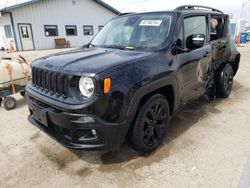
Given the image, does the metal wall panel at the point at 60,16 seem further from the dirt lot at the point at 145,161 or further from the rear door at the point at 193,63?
the rear door at the point at 193,63

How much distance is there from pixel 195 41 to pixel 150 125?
4.49 feet


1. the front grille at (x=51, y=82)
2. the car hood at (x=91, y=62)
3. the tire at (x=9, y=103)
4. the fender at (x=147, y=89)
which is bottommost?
the tire at (x=9, y=103)

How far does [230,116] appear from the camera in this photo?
4207 mm

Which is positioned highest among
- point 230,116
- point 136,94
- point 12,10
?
point 12,10

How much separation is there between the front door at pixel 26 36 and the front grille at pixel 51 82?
18725mm

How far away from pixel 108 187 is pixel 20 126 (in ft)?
8.00

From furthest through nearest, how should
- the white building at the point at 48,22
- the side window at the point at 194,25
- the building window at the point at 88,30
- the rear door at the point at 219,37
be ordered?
the building window at the point at 88,30, the white building at the point at 48,22, the rear door at the point at 219,37, the side window at the point at 194,25

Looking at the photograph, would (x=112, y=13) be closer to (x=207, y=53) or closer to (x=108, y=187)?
(x=207, y=53)

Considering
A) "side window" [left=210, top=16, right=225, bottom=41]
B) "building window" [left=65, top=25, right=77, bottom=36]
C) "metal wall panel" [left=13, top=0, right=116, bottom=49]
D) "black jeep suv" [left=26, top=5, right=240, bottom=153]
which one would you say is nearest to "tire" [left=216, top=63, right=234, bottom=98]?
"side window" [left=210, top=16, right=225, bottom=41]

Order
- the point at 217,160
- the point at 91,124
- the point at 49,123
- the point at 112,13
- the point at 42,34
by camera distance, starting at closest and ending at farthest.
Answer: the point at 91,124 → the point at 49,123 → the point at 217,160 → the point at 42,34 → the point at 112,13

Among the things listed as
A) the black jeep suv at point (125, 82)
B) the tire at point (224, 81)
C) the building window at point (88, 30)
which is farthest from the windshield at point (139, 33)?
the building window at point (88, 30)

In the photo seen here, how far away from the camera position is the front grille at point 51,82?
2.42 metres

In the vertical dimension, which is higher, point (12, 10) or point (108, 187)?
point (12, 10)

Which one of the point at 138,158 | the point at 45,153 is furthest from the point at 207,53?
the point at 45,153
